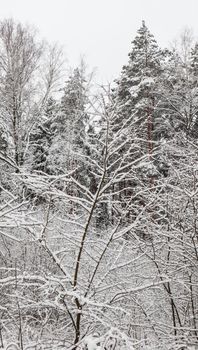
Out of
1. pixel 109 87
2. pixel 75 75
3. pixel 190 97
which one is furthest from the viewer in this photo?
pixel 75 75

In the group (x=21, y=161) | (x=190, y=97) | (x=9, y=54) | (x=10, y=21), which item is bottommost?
(x=21, y=161)

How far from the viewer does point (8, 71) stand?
1608 centimetres

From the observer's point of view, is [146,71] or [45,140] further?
[45,140]

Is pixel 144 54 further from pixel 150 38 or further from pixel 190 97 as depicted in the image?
pixel 190 97

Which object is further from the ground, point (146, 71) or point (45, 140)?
point (146, 71)

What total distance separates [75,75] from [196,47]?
7.12 m

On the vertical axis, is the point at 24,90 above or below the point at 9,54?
below

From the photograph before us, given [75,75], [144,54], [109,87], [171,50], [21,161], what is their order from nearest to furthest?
[109,87], [21,161], [144,54], [171,50], [75,75]

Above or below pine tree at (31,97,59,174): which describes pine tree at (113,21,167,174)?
above

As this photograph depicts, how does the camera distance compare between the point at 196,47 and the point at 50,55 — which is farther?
the point at 196,47

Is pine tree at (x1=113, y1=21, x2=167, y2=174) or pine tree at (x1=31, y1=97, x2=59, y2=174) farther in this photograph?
pine tree at (x1=31, y1=97, x2=59, y2=174)

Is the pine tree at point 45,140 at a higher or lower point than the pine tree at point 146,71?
lower

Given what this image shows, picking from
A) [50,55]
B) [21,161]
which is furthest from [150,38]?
[21,161]

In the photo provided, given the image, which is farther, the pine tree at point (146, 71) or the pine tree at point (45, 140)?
the pine tree at point (45, 140)
